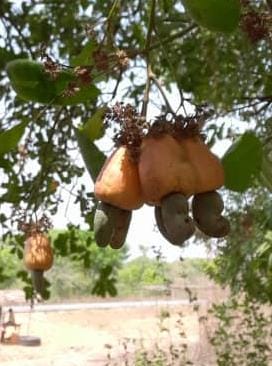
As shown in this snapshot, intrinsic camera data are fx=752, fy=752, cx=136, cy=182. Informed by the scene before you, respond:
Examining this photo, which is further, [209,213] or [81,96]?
Result: [81,96]

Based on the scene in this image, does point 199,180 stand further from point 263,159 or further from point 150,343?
point 150,343

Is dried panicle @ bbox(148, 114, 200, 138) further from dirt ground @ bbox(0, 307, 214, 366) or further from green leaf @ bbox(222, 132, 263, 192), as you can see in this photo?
dirt ground @ bbox(0, 307, 214, 366)

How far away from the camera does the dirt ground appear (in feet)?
19.5

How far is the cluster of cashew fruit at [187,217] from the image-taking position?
825 mm

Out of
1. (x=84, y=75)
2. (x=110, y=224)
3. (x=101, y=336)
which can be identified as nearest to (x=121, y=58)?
(x=84, y=75)

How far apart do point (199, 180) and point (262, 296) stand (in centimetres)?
354

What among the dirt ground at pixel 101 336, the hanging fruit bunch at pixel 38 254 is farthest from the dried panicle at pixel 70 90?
the dirt ground at pixel 101 336

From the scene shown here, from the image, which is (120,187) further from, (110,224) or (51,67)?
(51,67)

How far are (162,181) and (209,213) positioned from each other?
65 millimetres

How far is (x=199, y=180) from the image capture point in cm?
86

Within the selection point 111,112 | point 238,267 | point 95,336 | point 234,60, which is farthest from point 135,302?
point 111,112

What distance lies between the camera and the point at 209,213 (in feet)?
2.77

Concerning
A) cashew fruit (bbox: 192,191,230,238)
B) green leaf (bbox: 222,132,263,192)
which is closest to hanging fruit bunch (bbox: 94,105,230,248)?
cashew fruit (bbox: 192,191,230,238)

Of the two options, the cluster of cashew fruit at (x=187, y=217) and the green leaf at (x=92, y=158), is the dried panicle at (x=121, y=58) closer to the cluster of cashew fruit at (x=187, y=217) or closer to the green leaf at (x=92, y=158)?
the green leaf at (x=92, y=158)
